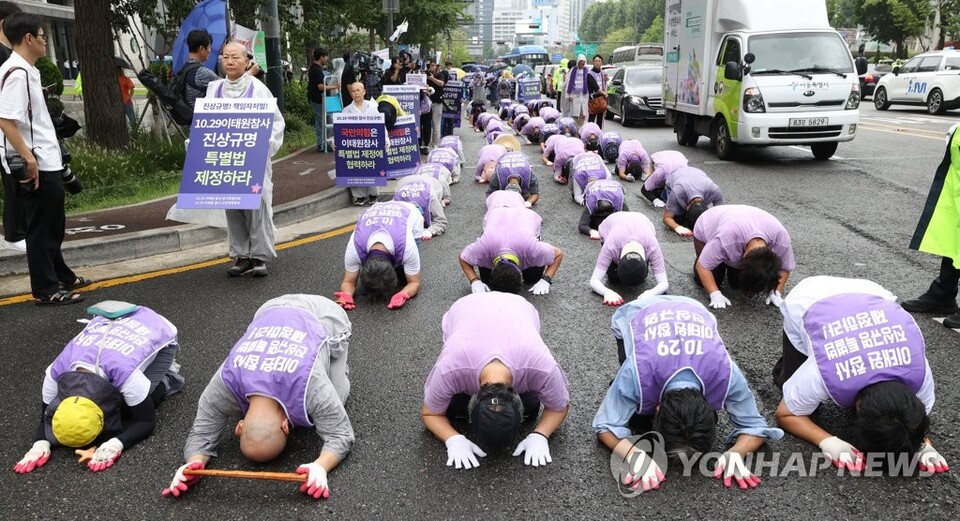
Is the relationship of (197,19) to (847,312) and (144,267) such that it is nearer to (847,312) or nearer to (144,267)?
(144,267)

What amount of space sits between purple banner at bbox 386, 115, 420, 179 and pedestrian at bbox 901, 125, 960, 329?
6.52 meters

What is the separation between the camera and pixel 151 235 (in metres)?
6.90

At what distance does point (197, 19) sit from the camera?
9.27 metres

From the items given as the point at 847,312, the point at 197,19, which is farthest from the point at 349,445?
the point at 197,19

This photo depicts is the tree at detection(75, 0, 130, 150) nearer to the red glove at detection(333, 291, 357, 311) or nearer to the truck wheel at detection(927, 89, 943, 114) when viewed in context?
the red glove at detection(333, 291, 357, 311)

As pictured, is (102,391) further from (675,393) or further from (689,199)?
(689,199)

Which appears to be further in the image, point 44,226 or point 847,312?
point 44,226

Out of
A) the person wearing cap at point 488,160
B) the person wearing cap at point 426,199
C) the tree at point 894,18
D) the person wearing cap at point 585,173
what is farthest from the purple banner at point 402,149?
the tree at point 894,18

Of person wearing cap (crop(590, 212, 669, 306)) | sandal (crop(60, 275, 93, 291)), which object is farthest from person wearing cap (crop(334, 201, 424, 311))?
sandal (crop(60, 275, 93, 291))

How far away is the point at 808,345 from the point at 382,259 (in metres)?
3.05

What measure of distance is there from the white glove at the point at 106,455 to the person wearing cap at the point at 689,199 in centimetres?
573

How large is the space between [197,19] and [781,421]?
847 cm

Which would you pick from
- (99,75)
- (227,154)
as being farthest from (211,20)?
(227,154)

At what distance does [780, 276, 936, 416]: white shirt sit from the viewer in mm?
3381
